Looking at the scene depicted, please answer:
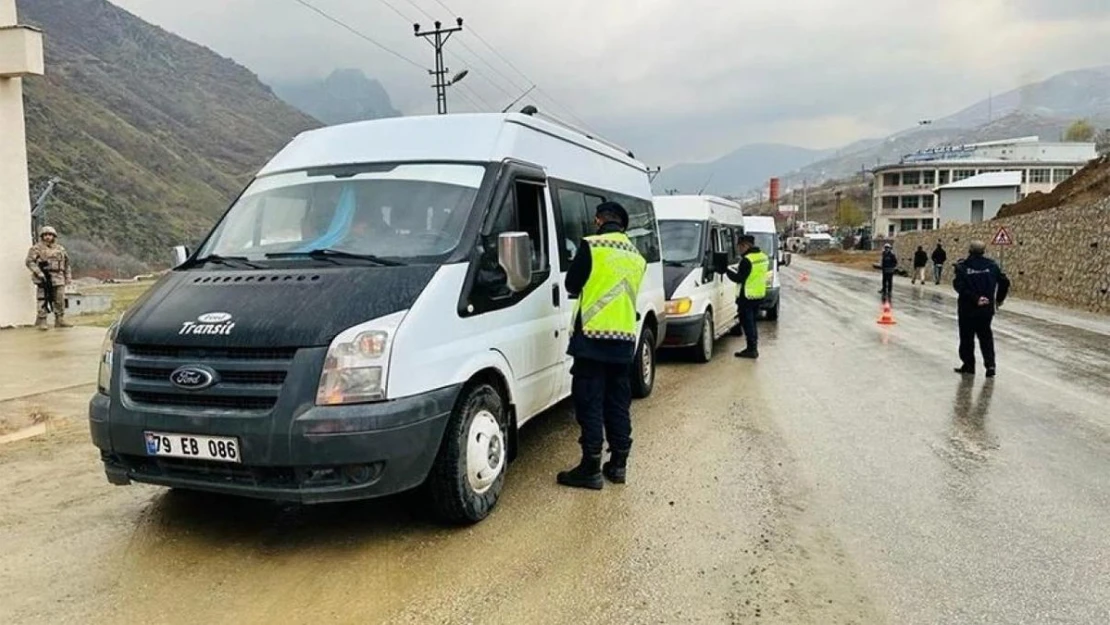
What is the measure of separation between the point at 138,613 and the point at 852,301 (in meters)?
21.3

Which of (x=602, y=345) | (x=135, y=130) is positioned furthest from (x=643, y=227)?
(x=135, y=130)

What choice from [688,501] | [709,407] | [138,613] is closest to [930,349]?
[709,407]

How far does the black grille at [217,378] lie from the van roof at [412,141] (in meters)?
1.76

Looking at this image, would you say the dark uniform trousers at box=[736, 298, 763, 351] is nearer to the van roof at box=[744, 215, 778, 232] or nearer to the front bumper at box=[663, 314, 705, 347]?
the front bumper at box=[663, 314, 705, 347]

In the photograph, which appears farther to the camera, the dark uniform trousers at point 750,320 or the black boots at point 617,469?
the dark uniform trousers at point 750,320

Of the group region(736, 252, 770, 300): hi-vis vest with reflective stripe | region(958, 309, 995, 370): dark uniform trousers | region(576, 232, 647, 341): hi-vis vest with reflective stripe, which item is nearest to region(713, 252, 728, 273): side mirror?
region(736, 252, 770, 300): hi-vis vest with reflective stripe

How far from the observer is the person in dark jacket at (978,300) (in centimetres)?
920

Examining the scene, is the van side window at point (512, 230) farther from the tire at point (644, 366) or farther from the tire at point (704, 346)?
the tire at point (704, 346)

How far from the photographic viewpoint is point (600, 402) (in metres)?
5.14

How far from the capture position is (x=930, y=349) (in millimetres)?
11805

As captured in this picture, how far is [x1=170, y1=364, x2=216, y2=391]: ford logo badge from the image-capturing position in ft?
12.6

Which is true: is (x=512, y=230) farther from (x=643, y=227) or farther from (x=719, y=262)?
(x=719, y=262)

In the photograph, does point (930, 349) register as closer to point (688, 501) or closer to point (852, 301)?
point (688, 501)

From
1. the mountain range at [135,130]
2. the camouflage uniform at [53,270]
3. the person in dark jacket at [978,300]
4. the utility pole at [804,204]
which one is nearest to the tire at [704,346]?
the person in dark jacket at [978,300]
